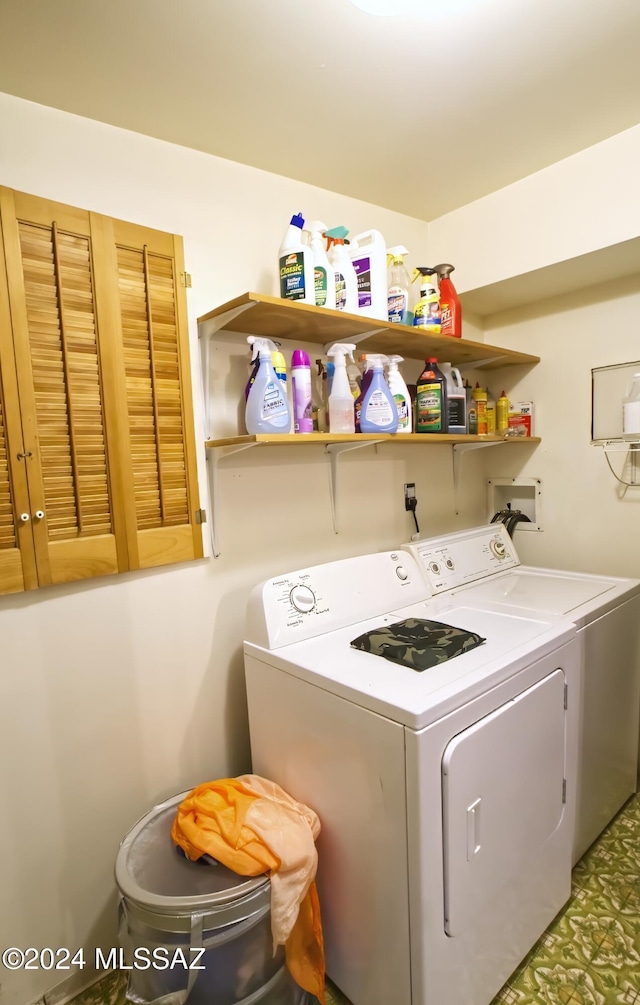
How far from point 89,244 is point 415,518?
Answer: 160 centimetres

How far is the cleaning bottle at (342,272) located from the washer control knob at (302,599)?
0.89m

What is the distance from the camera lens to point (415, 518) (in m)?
2.27

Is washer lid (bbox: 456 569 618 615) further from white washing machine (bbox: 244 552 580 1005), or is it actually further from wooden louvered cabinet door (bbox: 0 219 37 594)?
wooden louvered cabinet door (bbox: 0 219 37 594)

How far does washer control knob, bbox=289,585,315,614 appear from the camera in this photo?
5.01ft

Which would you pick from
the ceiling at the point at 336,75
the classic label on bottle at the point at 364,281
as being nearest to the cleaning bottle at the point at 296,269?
the classic label on bottle at the point at 364,281

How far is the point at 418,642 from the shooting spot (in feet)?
4.65

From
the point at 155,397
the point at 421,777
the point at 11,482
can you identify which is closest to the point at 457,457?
the point at 155,397

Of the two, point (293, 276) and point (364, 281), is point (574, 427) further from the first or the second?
point (293, 276)

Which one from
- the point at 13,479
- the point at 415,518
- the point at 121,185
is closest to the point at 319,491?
the point at 415,518

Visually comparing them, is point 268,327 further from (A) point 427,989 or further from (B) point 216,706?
(A) point 427,989

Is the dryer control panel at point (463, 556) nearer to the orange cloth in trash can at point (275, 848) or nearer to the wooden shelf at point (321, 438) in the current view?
the wooden shelf at point (321, 438)

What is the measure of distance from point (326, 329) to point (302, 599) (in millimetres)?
885

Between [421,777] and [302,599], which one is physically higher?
[302,599]

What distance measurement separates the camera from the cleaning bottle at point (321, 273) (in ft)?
4.92
